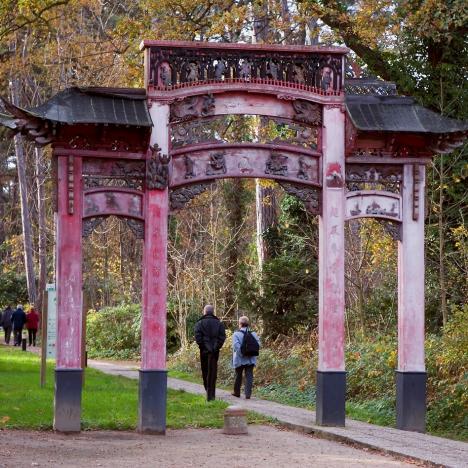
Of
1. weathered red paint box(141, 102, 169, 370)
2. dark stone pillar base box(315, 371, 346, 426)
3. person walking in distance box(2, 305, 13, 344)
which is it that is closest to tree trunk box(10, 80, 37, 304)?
person walking in distance box(2, 305, 13, 344)

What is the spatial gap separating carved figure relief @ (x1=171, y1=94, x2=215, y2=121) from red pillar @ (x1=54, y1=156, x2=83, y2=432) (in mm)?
1789

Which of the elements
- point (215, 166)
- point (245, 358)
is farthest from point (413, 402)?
point (245, 358)

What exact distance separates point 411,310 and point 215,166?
3.85 m

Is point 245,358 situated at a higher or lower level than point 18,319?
lower

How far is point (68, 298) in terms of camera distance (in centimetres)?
1652

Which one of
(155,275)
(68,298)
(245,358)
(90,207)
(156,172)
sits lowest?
(245,358)

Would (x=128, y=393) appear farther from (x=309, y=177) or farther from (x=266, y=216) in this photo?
(x=266, y=216)

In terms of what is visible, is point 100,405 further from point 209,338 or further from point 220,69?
point 220,69

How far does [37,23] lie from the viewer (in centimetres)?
2514

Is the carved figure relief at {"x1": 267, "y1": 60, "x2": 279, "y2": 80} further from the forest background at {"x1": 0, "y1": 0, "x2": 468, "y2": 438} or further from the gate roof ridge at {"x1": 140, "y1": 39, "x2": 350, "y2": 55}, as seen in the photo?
the forest background at {"x1": 0, "y1": 0, "x2": 468, "y2": 438}

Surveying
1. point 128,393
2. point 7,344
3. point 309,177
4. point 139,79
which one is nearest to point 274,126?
point 139,79

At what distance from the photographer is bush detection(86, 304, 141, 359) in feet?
129

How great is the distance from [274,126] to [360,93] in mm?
11307

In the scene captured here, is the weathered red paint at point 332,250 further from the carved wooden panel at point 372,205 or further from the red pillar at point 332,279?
the carved wooden panel at point 372,205
